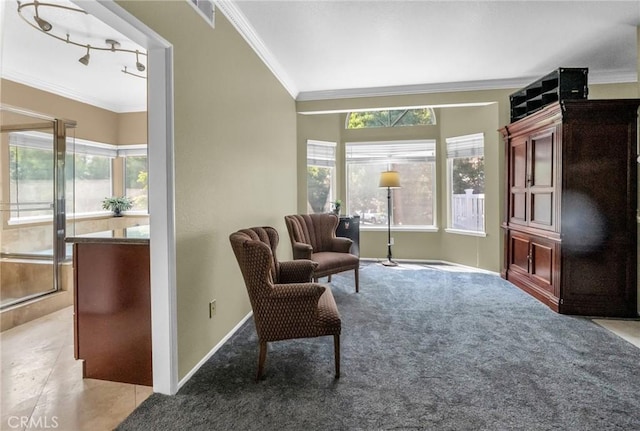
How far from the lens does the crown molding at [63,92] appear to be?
3959 millimetres

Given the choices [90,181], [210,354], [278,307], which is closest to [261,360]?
[278,307]

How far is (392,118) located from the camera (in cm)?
580

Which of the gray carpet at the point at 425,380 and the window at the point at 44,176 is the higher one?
the window at the point at 44,176

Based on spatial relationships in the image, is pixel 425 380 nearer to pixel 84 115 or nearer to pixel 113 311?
pixel 113 311

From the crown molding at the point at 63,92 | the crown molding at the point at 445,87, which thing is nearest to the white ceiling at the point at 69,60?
the crown molding at the point at 63,92

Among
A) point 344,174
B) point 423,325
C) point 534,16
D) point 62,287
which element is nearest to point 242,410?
point 423,325

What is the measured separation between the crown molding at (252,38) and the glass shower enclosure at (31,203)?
2.47 meters

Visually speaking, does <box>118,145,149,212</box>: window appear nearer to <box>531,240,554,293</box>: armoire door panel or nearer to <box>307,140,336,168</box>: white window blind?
<box>307,140,336,168</box>: white window blind

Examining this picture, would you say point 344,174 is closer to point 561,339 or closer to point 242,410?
point 561,339

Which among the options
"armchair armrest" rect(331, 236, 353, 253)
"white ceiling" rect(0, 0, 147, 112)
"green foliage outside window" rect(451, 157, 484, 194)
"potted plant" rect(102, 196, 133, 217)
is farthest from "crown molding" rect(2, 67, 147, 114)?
"green foliage outside window" rect(451, 157, 484, 194)

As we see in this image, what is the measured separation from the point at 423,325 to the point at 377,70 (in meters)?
3.03

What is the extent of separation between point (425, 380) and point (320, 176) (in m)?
4.04

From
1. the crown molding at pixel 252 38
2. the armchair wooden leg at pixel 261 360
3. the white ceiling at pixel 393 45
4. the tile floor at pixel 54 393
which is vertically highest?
the white ceiling at pixel 393 45

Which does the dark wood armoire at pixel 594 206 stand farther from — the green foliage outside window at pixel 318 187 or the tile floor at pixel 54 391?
the green foliage outside window at pixel 318 187
